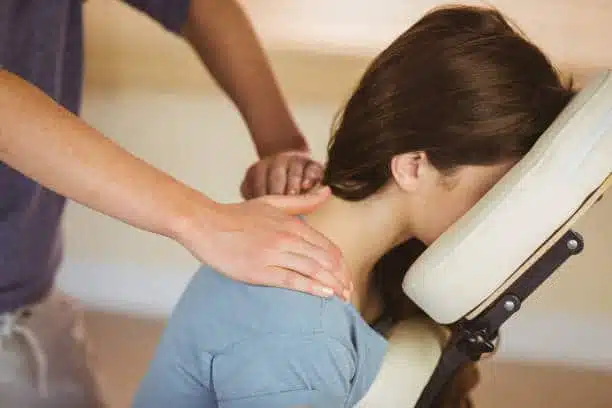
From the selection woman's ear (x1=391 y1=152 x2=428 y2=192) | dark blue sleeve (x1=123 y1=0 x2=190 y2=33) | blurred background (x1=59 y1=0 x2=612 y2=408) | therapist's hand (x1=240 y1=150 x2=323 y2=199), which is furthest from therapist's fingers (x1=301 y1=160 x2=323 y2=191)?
blurred background (x1=59 y1=0 x2=612 y2=408)

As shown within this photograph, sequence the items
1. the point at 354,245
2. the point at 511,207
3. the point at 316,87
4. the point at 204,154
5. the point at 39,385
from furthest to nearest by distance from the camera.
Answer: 1. the point at 204,154
2. the point at 316,87
3. the point at 39,385
4. the point at 354,245
5. the point at 511,207

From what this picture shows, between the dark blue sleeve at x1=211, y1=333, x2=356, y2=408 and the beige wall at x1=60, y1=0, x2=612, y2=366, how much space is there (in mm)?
558

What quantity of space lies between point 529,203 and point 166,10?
0.49 m

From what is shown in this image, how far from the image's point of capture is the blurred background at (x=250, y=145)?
3.72 ft

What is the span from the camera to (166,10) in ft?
2.99

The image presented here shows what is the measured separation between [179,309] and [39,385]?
24 cm

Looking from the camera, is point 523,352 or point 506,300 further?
point 523,352

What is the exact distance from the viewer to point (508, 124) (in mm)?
708

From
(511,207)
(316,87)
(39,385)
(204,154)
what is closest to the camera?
(511,207)

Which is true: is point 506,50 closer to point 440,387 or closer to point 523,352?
point 440,387

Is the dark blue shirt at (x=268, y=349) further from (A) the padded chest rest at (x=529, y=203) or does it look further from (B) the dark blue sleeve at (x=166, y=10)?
(B) the dark blue sleeve at (x=166, y=10)

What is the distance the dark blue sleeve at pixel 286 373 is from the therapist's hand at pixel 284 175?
19 centimetres

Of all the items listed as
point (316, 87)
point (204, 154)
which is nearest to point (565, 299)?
point (316, 87)

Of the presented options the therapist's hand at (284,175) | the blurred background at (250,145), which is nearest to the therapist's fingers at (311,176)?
the therapist's hand at (284,175)
